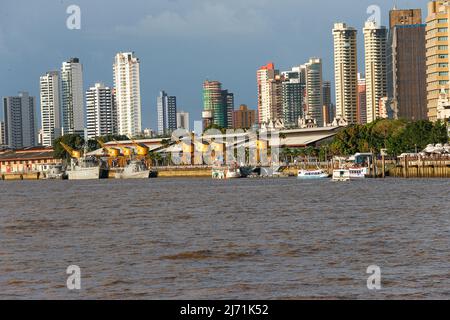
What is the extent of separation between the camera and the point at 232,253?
38.6 meters

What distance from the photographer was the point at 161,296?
28.3m

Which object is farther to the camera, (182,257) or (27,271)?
(182,257)

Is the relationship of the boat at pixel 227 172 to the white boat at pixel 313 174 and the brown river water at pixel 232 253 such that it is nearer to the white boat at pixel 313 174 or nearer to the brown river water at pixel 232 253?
the white boat at pixel 313 174

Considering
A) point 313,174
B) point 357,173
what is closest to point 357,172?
point 357,173

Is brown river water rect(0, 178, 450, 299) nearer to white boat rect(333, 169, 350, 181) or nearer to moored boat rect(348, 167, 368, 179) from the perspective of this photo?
white boat rect(333, 169, 350, 181)

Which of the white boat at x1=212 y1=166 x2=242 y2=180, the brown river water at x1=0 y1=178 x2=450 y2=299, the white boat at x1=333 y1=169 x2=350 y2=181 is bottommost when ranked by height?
the brown river water at x1=0 y1=178 x2=450 y2=299

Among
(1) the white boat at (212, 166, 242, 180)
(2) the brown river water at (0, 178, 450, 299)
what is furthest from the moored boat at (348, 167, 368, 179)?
(2) the brown river water at (0, 178, 450, 299)

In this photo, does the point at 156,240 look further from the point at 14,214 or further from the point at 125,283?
the point at 14,214

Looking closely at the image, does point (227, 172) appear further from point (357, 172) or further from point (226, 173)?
point (357, 172)

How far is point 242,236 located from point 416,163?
9855 centimetres

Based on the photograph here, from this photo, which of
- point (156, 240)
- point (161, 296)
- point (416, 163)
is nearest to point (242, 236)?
point (156, 240)

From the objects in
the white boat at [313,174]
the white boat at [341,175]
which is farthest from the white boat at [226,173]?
the white boat at [341,175]

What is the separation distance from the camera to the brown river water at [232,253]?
29.2 m

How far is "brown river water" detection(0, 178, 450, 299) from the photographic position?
96.0 ft
